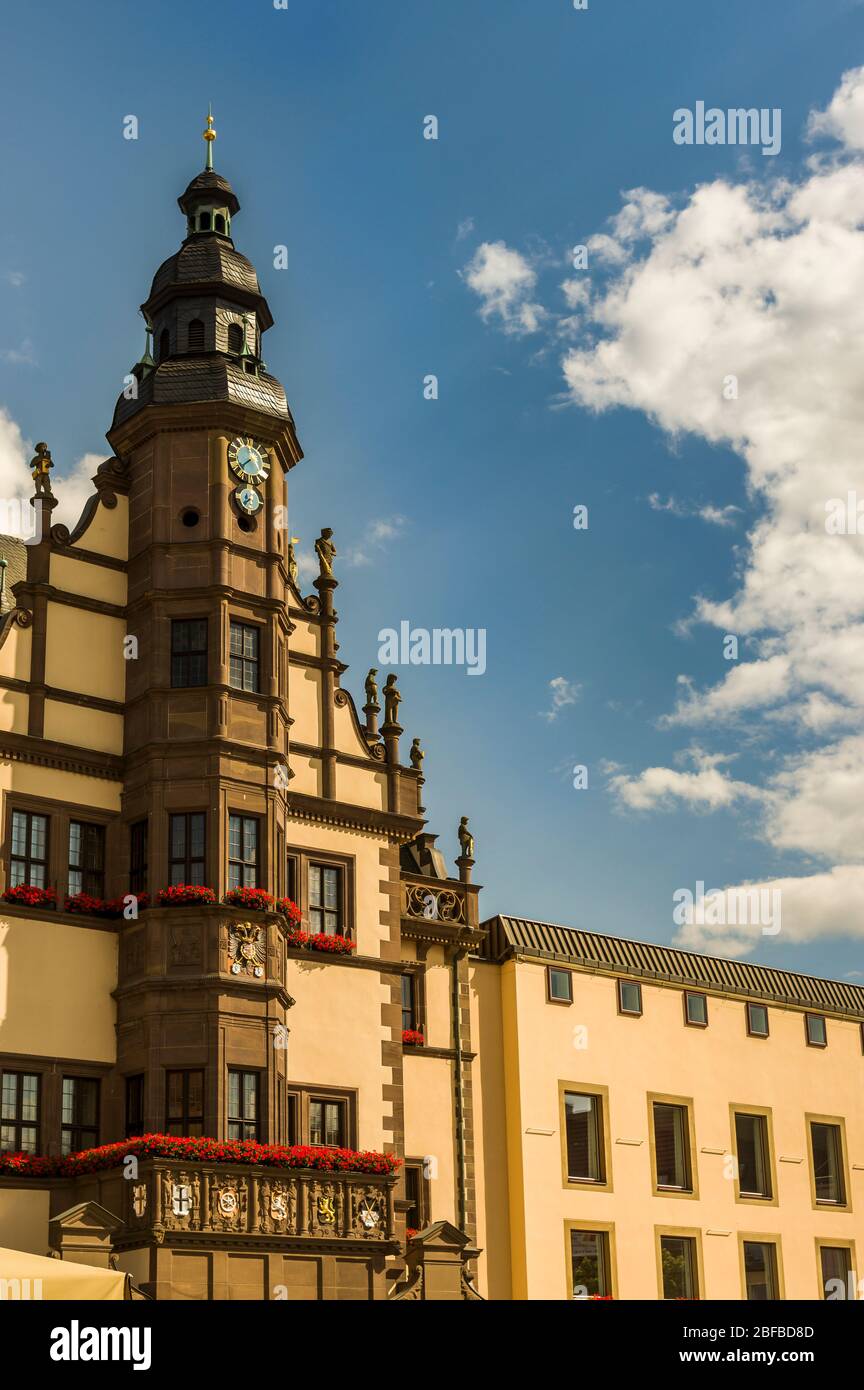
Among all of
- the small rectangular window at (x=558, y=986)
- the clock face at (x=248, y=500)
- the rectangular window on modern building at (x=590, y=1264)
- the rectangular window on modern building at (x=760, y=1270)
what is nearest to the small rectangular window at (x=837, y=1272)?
the rectangular window on modern building at (x=760, y=1270)

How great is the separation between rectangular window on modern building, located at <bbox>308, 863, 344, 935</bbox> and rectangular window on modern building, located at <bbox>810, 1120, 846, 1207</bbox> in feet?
56.9

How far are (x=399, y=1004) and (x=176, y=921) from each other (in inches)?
252

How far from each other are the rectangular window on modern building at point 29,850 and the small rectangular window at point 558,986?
14.1 m

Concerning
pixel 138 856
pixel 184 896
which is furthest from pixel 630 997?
pixel 138 856

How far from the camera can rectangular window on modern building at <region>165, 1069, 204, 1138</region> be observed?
108 feet

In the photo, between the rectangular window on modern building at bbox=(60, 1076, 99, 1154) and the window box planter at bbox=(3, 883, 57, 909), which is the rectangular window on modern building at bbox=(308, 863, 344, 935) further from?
the rectangular window on modern building at bbox=(60, 1076, 99, 1154)

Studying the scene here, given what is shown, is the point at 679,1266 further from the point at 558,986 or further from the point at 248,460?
the point at 248,460

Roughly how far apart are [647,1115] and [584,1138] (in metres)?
2.08

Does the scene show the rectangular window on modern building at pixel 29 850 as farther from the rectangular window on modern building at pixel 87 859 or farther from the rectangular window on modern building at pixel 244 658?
the rectangular window on modern building at pixel 244 658

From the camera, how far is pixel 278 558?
38156mm

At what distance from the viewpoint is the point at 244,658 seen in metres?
37.0

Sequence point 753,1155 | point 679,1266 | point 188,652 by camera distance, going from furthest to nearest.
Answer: point 753,1155 → point 679,1266 → point 188,652

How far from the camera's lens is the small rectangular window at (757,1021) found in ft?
157
